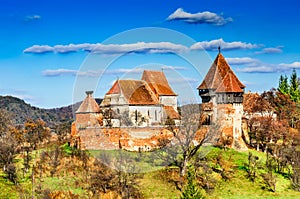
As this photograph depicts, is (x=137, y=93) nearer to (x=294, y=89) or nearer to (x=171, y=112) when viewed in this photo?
(x=171, y=112)

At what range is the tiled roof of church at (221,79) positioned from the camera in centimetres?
2984

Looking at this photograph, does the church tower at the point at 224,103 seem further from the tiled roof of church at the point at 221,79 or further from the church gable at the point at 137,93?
the church gable at the point at 137,93

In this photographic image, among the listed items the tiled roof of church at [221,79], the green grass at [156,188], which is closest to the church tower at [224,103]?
the tiled roof of church at [221,79]

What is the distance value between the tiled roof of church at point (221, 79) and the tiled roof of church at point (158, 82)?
616cm

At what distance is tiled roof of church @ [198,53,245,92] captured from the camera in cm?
2984

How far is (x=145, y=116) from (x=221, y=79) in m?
6.58

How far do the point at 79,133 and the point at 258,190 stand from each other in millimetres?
11621

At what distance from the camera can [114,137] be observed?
2920 centimetres

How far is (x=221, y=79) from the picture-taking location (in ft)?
99.6

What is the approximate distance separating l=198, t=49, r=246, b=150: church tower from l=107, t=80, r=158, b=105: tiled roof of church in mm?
5299

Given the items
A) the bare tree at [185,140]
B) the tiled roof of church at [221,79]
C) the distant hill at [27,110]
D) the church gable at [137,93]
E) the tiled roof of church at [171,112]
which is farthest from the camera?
the distant hill at [27,110]

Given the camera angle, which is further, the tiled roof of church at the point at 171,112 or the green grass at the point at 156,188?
the tiled roof of church at the point at 171,112

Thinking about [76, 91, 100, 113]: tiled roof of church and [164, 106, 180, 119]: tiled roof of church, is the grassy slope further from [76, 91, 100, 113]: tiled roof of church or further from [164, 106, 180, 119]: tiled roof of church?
[164, 106, 180, 119]: tiled roof of church

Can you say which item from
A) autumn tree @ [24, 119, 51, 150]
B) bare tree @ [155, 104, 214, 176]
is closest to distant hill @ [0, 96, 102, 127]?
autumn tree @ [24, 119, 51, 150]
